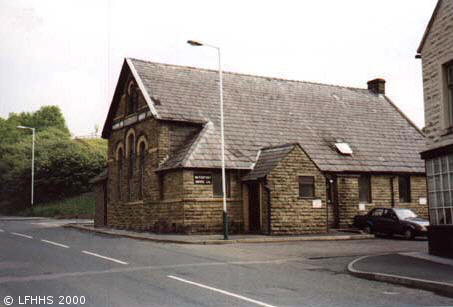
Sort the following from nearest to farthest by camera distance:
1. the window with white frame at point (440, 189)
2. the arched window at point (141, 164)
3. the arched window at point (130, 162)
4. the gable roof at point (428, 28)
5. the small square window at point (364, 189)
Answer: the window with white frame at point (440, 189)
the gable roof at point (428, 28)
the arched window at point (141, 164)
the arched window at point (130, 162)
the small square window at point (364, 189)

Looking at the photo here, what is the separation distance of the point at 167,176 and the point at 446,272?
16.0m

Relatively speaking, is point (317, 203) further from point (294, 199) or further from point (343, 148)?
point (343, 148)

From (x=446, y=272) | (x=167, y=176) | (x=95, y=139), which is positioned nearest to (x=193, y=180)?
(x=167, y=176)

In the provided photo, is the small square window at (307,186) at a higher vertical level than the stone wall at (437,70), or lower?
lower

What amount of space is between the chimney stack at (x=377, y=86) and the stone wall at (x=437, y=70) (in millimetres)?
22300

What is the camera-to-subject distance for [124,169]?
102 feet

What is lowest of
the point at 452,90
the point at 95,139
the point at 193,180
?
the point at 193,180

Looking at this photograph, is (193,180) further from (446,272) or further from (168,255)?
(446,272)

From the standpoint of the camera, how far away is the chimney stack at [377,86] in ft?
130

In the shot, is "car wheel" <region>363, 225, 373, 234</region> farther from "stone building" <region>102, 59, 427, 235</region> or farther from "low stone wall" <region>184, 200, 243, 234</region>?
"low stone wall" <region>184, 200, 243, 234</region>

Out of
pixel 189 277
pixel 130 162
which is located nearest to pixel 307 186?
pixel 130 162

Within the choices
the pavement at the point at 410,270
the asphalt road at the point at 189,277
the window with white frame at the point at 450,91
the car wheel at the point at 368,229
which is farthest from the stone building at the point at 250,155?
the window with white frame at the point at 450,91

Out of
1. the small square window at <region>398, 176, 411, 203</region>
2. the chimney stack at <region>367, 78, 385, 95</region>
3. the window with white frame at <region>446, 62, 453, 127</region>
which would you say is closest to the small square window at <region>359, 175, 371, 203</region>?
the small square window at <region>398, 176, 411, 203</region>

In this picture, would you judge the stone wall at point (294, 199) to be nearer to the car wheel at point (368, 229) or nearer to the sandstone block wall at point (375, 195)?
the car wheel at point (368, 229)
